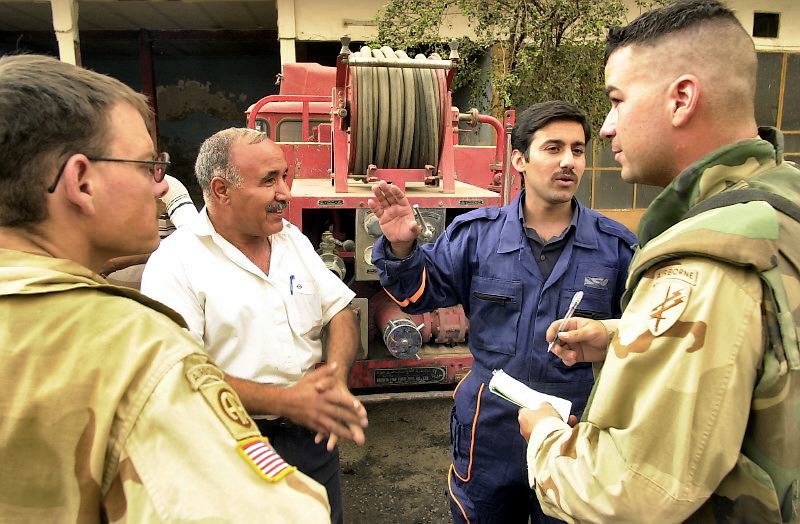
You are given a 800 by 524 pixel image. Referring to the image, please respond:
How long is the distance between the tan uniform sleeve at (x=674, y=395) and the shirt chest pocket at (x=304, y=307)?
128 cm

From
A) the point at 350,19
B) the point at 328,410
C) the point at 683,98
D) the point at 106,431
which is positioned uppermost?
the point at 350,19

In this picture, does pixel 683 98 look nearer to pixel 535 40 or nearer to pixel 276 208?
pixel 276 208

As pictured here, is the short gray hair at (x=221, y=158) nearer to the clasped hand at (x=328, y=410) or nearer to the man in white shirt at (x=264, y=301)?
the man in white shirt at (x=264, y=301)

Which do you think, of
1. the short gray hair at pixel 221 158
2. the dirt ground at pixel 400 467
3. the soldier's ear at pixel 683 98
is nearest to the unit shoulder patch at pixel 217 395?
the soldier's ear at pixel 683 98

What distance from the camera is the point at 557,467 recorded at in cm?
131

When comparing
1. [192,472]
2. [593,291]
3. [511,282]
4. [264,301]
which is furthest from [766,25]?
[192,472]

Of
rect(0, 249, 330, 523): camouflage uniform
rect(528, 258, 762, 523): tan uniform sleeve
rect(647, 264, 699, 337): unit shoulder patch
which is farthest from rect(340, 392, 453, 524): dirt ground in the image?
rect(0, 249, 330, 523): camouflage uniform

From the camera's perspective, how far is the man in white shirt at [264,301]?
1893 mm

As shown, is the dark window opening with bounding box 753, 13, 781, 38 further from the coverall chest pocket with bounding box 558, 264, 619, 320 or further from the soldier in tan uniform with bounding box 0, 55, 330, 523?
the soldier in tan uniform with bounding box 0, 55, 330, 523

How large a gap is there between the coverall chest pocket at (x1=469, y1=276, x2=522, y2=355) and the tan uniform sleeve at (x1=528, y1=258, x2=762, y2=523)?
105cm

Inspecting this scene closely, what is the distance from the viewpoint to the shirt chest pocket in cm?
222

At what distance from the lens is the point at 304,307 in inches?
89.7

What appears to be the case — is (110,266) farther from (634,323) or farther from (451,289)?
(634,323)

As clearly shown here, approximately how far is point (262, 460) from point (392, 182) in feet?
9.87
